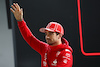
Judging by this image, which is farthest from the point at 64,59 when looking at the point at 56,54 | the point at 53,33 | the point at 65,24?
the point at 65,24

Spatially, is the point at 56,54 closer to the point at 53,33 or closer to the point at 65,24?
the point at 53,33

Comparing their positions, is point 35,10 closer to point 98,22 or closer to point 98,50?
point 98,22

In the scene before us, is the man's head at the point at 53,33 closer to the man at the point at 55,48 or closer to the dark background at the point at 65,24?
the man at the point at 55,48

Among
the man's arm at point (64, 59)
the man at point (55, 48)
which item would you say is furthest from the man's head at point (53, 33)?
the man's arm at point (64, 59)

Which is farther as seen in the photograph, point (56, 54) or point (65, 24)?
point (65, 24)

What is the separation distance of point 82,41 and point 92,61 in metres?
0.26

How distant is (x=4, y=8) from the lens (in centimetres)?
246

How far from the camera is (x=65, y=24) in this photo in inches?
68.9

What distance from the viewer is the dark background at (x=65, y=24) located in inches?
65.8

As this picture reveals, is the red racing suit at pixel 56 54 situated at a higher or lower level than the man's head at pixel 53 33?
lower

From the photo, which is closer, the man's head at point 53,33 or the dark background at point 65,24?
the man's head at point 53,33

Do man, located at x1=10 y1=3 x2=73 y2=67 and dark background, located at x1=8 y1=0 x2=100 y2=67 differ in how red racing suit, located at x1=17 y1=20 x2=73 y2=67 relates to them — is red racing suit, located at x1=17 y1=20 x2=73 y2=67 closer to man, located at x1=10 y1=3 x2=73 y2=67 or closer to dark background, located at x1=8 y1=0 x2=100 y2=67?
man, located at x1=10 y1=3 x2=73 y2=67

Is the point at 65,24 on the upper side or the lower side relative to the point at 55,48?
upper

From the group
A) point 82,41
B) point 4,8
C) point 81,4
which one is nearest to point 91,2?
point 81,4
